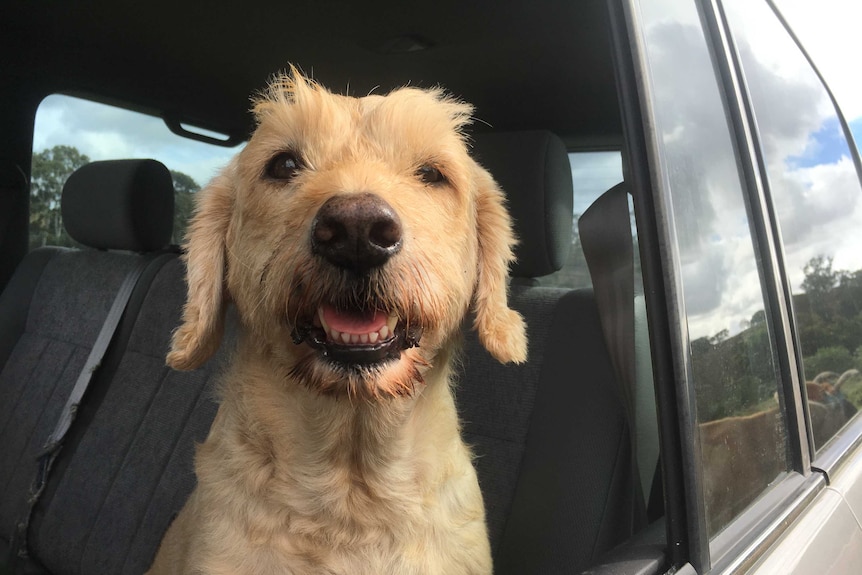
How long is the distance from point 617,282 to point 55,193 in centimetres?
371

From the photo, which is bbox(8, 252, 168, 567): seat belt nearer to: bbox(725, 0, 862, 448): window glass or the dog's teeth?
the dog's teeth

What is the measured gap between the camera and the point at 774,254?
1853mm

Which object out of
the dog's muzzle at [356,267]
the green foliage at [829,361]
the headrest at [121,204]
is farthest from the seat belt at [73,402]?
the green foliage at [829,361]

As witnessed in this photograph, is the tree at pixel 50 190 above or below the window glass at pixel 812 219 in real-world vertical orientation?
above

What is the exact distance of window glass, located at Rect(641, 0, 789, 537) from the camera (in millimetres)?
1421

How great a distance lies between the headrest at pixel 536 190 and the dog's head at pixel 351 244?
0.27 m

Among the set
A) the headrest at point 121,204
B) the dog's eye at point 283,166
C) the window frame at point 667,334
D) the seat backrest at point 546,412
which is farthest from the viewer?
the headrest at point 121,204

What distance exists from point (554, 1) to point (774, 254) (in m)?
1.48

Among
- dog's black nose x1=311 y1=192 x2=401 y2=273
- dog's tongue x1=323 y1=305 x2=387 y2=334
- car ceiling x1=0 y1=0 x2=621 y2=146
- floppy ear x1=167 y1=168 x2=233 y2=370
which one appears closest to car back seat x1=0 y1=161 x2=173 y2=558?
car ceiling x1=0 y1=0 x2=621 y2=146

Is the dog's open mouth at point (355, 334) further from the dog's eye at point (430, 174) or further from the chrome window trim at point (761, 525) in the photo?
the chrome window trim at point (761, 525)

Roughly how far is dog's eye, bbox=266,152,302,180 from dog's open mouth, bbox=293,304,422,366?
503 mm

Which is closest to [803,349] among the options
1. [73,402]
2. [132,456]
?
[132,456]

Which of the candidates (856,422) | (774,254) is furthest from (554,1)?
(856,422)

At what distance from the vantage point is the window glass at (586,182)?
3.31 m
